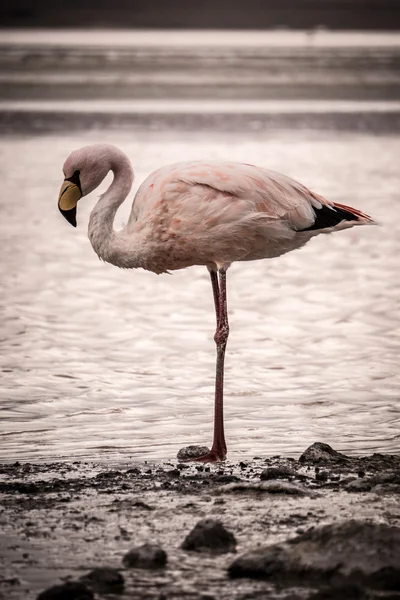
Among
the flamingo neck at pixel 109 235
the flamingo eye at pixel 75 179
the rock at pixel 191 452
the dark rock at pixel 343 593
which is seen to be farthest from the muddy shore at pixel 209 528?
the flamingo eye at pixel 75 179

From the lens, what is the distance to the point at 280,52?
147ft

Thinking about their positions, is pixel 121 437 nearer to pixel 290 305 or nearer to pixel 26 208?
pixel 290 305

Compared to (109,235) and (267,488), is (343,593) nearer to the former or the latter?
(267,488)

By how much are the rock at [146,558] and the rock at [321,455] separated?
5.18 ft

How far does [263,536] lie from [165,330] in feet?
14.2

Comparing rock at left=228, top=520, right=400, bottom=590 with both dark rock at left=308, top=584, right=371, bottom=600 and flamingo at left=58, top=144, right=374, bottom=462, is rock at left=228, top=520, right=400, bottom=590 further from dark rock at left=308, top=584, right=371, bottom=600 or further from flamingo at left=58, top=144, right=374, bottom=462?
flamingo at left=58, top=144, right=374, bottom=462

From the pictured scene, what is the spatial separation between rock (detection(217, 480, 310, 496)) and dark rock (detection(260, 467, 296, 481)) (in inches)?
8.6

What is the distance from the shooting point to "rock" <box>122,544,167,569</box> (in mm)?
4574

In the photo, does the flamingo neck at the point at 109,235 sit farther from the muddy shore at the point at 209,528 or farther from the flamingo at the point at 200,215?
the muddy shore at the point at 209,528

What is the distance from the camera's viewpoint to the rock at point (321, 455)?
6070 mm

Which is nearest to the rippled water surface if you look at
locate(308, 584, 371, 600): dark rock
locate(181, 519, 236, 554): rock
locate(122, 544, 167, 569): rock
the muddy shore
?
the muddy shore

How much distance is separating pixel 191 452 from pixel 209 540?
1.55m

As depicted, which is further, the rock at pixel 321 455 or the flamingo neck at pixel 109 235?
the flamingo neck at pixel 109 235

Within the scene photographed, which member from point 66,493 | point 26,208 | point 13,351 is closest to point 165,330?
point 13,351
